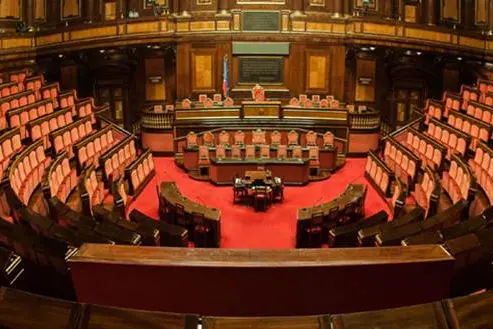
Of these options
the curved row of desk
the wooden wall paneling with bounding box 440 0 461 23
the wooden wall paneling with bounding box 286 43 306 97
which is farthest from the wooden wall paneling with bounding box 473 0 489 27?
the curved row of desk

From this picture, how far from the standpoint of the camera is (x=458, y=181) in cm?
796

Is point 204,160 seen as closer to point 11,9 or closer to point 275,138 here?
point 275,138

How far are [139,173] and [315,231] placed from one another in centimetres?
372

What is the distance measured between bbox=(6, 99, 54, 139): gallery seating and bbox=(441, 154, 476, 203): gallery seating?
6.69m

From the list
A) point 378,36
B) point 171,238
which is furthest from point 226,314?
point 378,36

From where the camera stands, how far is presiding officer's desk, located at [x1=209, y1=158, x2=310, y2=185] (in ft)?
35.0

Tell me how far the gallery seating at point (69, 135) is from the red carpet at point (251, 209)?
4.92 ft

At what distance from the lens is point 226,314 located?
11.7ft

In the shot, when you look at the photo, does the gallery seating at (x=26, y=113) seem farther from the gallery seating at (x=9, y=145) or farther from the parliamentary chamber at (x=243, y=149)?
the gallery seating at (x=9, y=145)

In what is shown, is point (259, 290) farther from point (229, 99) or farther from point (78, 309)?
point (229, 99)

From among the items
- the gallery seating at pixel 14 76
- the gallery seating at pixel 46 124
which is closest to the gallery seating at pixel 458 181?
the gallery seating at pixel 46 124

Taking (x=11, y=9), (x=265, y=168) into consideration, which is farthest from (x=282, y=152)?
(x=11, y=9)

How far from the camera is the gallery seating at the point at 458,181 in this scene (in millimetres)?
7193

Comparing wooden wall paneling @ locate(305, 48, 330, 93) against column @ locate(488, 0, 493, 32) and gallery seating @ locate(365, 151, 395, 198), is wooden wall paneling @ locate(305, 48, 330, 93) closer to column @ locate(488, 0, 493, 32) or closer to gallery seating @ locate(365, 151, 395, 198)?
column @ locate(488, 0, 493, 32)
